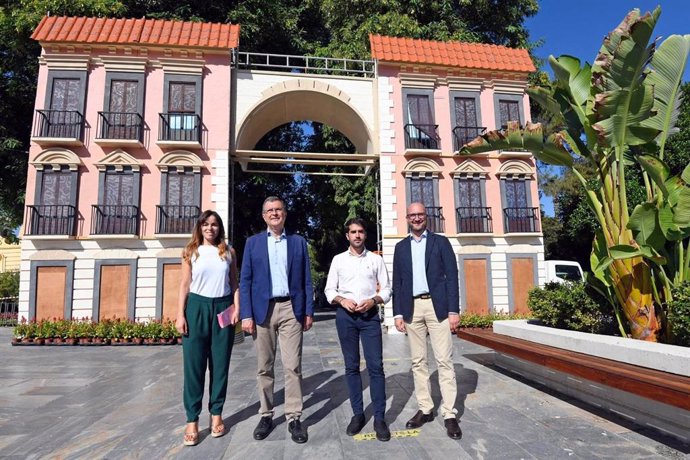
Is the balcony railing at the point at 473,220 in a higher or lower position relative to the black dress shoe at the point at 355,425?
higher

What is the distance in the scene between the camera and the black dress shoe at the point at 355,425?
366cm

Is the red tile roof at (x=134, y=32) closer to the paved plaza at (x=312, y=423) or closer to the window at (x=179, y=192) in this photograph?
the window at (x=179, y=192)

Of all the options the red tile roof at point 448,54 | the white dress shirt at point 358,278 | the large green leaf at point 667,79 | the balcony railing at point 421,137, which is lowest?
the white dress shirt at point 358,278

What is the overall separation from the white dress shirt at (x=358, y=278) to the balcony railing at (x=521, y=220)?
1086 cm

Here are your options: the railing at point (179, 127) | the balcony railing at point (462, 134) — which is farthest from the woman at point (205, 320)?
the balcony railing at point (462, 134)

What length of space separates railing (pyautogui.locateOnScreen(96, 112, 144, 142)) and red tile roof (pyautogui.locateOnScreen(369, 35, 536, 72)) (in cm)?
766

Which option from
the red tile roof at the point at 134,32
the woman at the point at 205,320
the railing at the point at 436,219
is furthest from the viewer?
the railing at the point at 436,219

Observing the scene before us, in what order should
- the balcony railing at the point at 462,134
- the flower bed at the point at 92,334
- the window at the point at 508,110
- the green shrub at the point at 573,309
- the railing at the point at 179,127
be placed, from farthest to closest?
the window at the point at 508,110, the balcony railing at the point at 462,134, the railing at the point at 179,127, the flower bed at the point at 92,334, the green shrub at the point at 573,309

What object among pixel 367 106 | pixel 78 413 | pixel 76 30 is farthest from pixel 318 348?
pixel 76 30

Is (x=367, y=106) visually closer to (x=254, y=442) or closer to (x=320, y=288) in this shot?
(x=254, y=442)

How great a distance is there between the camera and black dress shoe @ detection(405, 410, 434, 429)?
382 centimetres

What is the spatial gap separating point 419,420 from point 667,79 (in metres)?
4.70

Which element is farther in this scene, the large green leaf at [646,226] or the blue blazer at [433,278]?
the large green leaf at [646,226]

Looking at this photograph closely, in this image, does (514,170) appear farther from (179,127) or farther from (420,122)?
(179,127)
